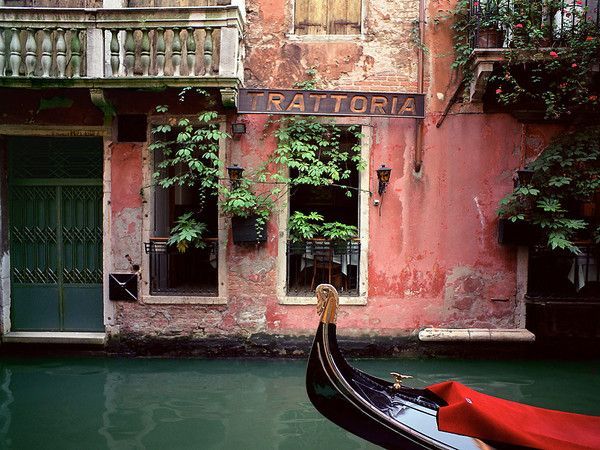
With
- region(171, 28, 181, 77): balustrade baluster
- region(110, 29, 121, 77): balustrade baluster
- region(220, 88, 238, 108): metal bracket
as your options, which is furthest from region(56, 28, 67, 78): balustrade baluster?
region(220, 88, 238, 108): metal bracket

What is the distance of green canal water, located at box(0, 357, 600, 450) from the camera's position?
166 inches

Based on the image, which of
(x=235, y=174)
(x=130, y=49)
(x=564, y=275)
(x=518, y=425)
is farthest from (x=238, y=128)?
(x=518, y=425)

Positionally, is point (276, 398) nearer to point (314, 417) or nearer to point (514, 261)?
point (314, 417)

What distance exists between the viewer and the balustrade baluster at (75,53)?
18.8 feet

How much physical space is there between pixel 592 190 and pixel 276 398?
13.3ft

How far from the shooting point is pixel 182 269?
6.93 meters

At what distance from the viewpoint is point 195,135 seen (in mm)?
5957

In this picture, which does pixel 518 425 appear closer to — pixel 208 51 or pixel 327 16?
pixel 208 51

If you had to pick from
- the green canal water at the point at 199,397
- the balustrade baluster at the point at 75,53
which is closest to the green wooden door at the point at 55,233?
the green canal water at the point at 199,397

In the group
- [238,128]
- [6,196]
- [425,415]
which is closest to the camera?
[425,415]

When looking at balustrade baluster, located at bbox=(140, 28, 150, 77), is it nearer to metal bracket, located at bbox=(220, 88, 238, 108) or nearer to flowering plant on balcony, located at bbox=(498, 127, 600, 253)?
metal bracket, located at bbox=(220, 88, 238, 108)

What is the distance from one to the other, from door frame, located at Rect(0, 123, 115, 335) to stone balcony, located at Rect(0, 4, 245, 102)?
0.64m

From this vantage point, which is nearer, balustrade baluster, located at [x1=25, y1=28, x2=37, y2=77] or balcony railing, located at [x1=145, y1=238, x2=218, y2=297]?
balustrade baluster, located at [x1=25, y1=28, x2=37, y2=77]

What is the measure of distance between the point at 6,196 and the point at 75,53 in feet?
6.88
